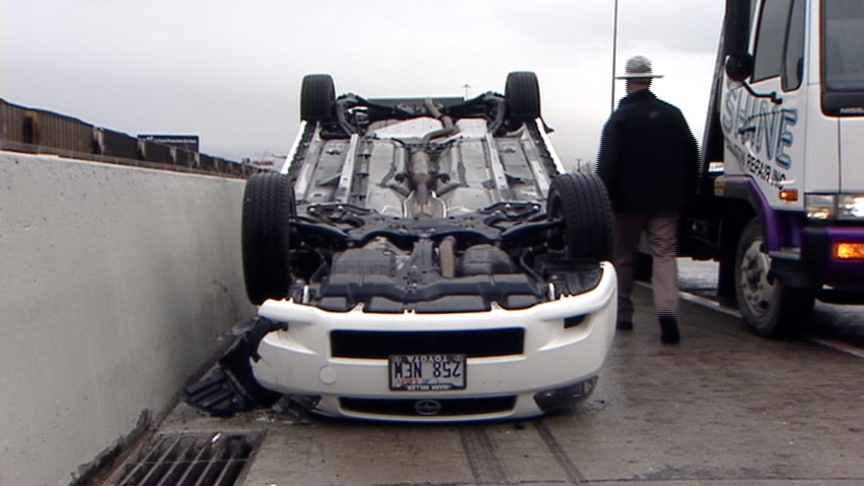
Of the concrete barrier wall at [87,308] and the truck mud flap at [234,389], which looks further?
the truck mud flap at [234,389]

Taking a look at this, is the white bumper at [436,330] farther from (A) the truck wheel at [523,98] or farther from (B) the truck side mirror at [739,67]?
(A) the truck wheel at [523,98]

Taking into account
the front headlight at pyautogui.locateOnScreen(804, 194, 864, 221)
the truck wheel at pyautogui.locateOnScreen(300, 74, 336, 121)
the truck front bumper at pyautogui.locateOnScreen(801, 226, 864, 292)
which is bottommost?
the truck front bumper at pyautogui.locateOnScreen(801, 226, 864, 292)

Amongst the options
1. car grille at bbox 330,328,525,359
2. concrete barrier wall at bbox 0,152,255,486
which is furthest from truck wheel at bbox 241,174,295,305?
car grille at bbox 330,328,525,359

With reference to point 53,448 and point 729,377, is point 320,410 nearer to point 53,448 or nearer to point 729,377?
point 53,448

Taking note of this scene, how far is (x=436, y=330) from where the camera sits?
15.3 feet

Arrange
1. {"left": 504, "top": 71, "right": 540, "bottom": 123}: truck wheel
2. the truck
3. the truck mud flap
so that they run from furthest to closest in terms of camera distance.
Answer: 1. {"left": 504, "top": 71, "right": 540, "bottom": 123}: truck wheel
2. the truck
3. the truck mud flap

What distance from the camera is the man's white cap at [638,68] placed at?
24.7 feet

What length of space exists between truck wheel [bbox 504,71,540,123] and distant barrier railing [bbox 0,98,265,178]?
332 cm

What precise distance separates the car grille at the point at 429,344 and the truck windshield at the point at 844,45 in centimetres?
298

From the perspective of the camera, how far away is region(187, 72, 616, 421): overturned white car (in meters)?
4.74


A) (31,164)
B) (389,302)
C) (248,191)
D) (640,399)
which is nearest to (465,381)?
(389,302)

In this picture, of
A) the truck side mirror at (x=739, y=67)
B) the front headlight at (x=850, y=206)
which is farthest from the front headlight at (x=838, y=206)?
the truck side mirror at (x=739, y=67)

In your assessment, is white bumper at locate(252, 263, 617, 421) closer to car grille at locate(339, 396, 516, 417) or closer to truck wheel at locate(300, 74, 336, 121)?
car grille at locate(339, 396, 516, 417)

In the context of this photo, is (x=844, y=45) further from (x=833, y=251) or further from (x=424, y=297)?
(x=424, y=297)
